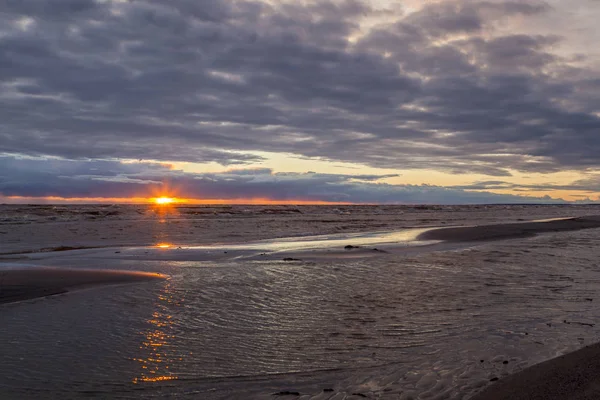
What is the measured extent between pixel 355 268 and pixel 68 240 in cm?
2022

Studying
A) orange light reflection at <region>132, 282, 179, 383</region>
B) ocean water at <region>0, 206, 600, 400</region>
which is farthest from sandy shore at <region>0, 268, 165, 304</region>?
orange light reflection at <region>132, 282, 179, 383</region>

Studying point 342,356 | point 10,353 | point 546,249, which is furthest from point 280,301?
point 546,249

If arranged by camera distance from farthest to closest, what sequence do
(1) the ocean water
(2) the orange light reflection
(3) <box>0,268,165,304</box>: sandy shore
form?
(3) <box>0,268,165,304</box>: sandy shore
(2) the orange light reflection
(1) the ocean water

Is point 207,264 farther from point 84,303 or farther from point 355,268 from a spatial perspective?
point 84,303

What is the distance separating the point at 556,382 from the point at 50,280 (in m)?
12.7

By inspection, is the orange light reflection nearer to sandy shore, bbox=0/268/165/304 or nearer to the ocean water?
the ocean water

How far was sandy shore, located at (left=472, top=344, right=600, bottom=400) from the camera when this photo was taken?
4.93 m

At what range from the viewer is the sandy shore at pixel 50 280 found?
37.9 ft

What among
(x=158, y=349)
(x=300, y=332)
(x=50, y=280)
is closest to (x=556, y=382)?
(x=300, y=332)

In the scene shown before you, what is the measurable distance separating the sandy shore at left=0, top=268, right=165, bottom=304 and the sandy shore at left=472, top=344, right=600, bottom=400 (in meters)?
10.4

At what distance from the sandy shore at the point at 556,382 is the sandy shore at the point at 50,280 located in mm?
10443

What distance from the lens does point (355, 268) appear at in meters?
15.6

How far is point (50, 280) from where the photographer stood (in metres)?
13.2

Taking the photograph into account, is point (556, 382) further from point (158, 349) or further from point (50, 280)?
point (50, 280)
